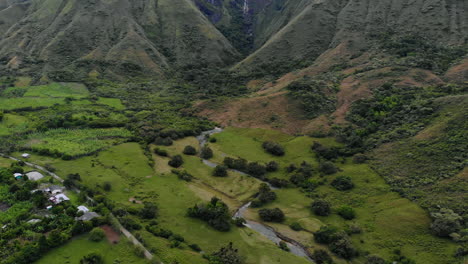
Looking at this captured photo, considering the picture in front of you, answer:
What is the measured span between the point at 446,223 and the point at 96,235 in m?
53.2

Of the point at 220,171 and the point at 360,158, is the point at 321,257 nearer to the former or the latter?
the point at 220,171

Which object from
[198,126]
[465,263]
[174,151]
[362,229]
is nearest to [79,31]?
[198,126]

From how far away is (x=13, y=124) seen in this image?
320ft

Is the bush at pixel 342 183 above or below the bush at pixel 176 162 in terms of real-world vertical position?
above

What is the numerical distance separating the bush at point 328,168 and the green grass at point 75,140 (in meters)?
54.7

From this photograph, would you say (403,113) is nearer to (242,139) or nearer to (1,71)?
(242,139)

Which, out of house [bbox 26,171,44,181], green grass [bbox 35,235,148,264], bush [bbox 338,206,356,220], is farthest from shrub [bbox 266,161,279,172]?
house [bbox 26,171,44,181]

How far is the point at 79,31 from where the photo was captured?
19062 cm

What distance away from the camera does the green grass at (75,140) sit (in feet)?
269

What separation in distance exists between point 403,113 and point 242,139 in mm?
45097

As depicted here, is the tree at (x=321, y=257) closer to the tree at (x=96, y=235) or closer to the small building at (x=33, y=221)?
the tree at (x=96, y=235)

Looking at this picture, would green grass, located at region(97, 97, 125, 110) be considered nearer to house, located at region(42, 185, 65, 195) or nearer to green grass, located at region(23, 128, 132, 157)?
green grass, located at region(23, 128, 132, 157)

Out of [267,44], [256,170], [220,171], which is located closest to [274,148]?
[256,170]

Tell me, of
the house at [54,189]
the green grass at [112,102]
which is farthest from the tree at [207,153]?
the green grass at [112,102]
